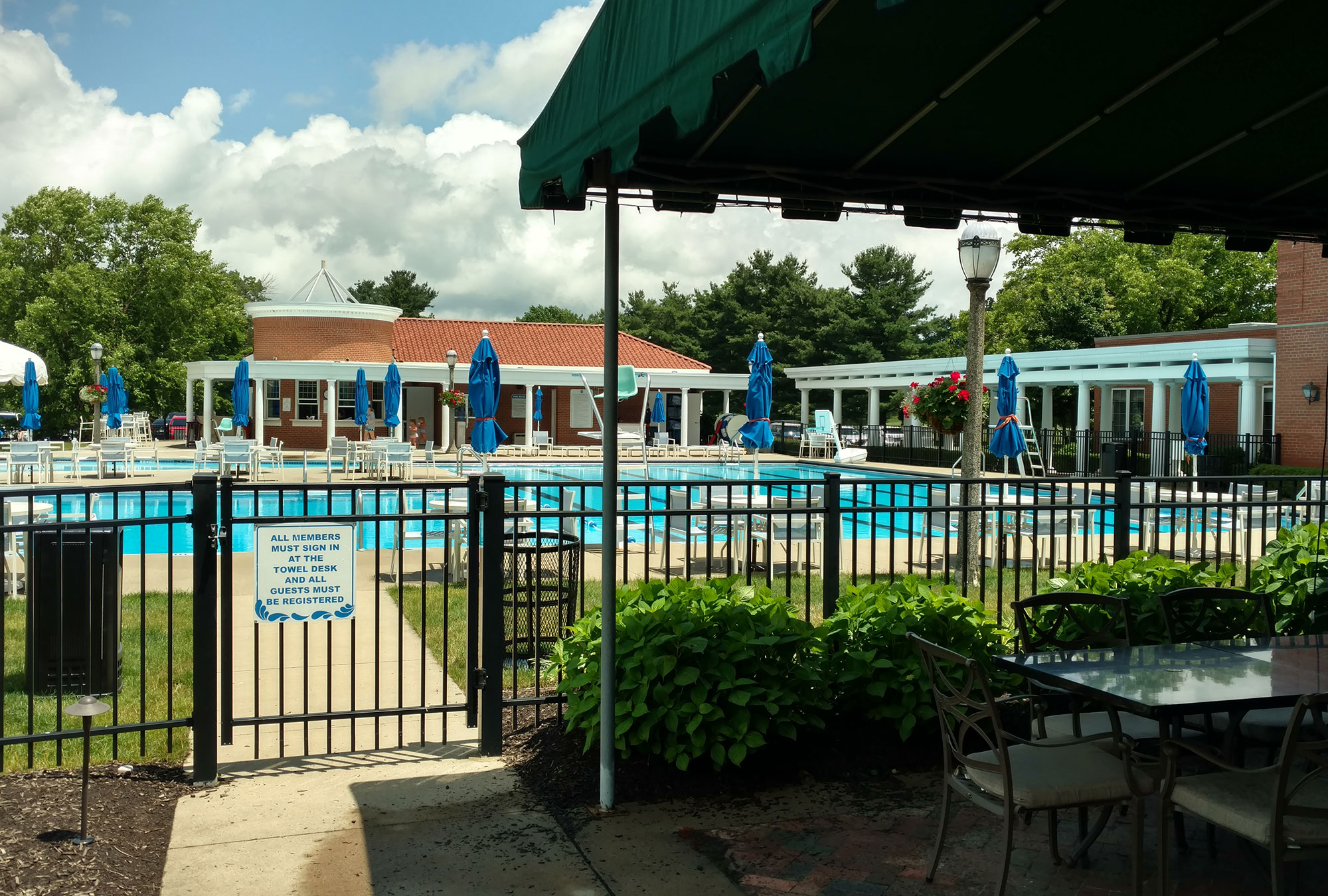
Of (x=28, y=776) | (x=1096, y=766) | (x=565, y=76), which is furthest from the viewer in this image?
(x=28, y=776)

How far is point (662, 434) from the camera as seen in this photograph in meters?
35.1

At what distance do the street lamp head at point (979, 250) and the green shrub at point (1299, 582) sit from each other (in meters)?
4.09

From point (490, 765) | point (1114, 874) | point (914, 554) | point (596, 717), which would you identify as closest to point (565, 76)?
point (596, 717)

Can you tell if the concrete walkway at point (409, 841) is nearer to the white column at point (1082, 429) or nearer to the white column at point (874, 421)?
the white column at point (1082, 429)

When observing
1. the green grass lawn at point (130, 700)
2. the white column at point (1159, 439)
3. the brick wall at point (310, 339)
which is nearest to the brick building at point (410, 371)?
the brick wall at point (310, 339)

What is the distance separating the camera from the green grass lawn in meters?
5.22

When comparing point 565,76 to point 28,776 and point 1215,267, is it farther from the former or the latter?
point 1215,267

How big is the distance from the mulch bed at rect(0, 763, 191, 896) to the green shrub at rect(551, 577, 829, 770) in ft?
5.82

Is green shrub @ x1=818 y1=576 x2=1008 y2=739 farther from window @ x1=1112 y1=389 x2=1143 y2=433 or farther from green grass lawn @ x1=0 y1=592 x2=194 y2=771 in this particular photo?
window @ x1=1112 y1=389 x2=1143 y2=433

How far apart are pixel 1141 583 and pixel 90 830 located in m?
4.96

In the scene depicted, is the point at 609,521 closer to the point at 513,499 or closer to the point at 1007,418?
the point at 513,499

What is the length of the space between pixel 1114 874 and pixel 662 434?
103 ft

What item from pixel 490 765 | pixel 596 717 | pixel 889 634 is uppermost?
pixel 889 634

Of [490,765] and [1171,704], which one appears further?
[490,765]
